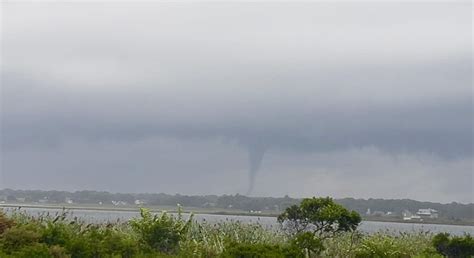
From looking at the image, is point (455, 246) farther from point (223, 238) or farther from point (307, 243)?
point (223, 238)

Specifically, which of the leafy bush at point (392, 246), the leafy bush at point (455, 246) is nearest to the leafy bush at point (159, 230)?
the leafy bush at point (392, 246)

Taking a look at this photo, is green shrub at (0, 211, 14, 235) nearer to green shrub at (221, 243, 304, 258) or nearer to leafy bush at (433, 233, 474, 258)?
green shrub at (221, 243, 304, 258)

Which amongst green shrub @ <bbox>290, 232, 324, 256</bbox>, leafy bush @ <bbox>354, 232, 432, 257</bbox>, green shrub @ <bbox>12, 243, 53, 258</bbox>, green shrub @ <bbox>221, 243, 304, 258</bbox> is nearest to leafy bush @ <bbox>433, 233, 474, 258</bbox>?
leafy bush @ <bbox>354, 232, 432, 257</bbox>

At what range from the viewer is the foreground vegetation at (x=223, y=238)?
25953mm

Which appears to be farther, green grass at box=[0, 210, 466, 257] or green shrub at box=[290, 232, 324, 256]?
green shrub at box=[290, 232, 324, 256]

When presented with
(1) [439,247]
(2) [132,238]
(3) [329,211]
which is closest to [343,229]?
(3) [329,211]

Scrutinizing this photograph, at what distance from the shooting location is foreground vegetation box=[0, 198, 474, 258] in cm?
2595

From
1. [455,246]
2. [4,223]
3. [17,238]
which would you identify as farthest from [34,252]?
[455,246]

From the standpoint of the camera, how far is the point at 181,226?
3159 centimetres

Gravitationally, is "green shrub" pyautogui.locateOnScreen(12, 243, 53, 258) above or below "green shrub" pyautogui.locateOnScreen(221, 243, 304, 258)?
below

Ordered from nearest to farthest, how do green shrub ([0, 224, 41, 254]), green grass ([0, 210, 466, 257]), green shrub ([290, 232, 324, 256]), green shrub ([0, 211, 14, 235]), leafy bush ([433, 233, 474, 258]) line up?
1. green grass ([0, 210, 466, 257])
2. green shrub ([0, 224, 41, 254])
3. green shrub ([290, 232, 324, 256])
4. green shrub ([0, 211, 14, 235])
5. leafy bush ([433, 233, 474, 258])

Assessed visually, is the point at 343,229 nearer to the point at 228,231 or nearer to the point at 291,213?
the point at 291,213

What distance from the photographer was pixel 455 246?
30.3 meters

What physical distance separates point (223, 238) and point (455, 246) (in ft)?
29.9
